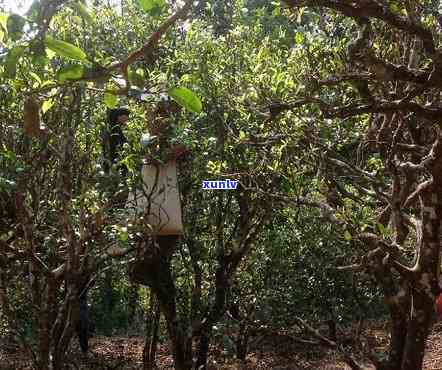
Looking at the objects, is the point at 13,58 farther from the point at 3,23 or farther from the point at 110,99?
the point at 110,99

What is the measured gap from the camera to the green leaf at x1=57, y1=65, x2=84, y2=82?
1349 millimetres

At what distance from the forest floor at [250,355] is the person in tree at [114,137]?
125 inches

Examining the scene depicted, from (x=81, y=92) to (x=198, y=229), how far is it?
2.69 meters

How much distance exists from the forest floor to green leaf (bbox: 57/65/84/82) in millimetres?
7201

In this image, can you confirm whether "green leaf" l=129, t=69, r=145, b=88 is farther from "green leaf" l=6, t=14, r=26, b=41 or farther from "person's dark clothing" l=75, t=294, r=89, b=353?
"person's dark clothing" l=75, t=294, r=89, b=353

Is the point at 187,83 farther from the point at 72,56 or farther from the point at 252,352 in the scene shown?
the point at 252,352

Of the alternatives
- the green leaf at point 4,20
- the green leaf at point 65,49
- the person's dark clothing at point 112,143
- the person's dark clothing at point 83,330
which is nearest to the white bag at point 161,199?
the person's dark clothing at point 112,143

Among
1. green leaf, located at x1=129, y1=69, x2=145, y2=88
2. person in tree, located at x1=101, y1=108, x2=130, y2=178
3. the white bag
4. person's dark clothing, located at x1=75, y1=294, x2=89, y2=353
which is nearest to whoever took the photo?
green leaf, located at x1=129, y1=69, x2=145, y2=88

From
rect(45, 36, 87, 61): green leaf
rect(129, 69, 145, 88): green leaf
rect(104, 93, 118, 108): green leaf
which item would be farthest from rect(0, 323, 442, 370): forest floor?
rect(45, 36, 87, 61): green leaf

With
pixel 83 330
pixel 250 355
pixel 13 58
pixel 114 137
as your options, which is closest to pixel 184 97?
pixel 13 58

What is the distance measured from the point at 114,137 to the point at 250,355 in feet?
17.0

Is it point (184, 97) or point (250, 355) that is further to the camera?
point (250, 355)

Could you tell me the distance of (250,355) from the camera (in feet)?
33.3

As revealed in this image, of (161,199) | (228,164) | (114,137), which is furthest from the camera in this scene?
(228,164)
